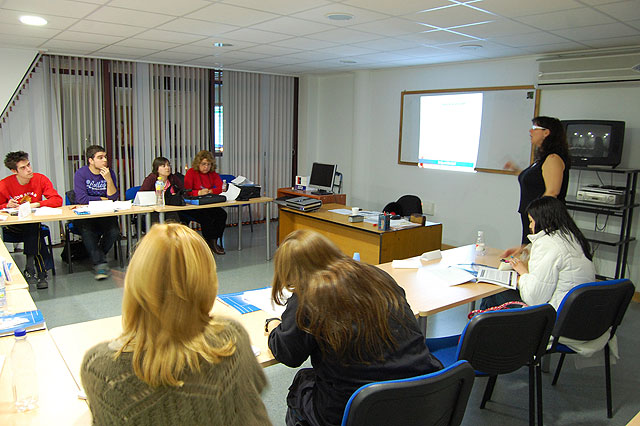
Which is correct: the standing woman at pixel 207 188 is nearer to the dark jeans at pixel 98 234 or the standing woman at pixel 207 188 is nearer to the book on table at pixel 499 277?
the dark jeans at pixel 98 234

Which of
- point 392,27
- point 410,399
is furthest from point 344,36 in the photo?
point 410,399

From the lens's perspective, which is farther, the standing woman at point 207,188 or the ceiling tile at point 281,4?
the standing woman at point 207,188

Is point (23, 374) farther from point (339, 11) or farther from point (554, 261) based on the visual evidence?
point (339, 11)

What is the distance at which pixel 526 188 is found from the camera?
3861mm

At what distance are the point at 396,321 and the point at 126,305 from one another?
0.87 meters

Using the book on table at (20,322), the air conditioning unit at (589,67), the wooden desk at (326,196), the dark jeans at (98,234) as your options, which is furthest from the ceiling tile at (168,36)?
the air conditioning unit at (589,67)

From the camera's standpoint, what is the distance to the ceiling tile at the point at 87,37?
4.63 m

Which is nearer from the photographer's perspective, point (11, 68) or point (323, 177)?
point (11, 68)

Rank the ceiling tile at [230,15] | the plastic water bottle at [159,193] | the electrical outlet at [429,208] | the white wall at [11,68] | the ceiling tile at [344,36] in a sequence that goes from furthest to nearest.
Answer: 1. the electrical outlet at [429,208]
2. the white wall at [11,68]
3. the plastic water bottle at [159,193]
4. the ceiling tile at [344,36]
5. the ceiling tile at [230,15]

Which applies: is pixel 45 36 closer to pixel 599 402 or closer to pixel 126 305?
pixel 126 305

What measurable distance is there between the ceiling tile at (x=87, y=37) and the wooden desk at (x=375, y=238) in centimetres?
272

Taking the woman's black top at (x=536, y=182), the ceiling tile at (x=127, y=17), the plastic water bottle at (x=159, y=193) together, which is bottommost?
the plastic water bottle at (x=159, y=193)

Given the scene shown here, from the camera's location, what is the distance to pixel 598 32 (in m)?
4.02

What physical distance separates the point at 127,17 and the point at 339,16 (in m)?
1.69
